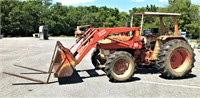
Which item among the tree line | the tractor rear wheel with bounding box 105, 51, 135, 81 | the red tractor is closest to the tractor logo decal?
the red tractor

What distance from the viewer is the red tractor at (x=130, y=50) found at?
9.39 metres

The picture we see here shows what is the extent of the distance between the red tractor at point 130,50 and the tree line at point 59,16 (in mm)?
42331

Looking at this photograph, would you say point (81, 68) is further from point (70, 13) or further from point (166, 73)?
point (70, 13)

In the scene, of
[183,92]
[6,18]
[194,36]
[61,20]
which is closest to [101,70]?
[183,92]

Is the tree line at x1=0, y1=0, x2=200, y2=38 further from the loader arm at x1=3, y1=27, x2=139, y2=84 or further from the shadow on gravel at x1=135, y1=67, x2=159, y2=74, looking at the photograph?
the loader arm at x1=3, y1=27, x2=139, y2=84

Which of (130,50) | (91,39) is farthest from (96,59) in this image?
(91,39)

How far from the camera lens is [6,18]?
61188 millimetres

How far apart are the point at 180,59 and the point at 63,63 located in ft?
13.5

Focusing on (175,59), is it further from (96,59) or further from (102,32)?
(96,59)

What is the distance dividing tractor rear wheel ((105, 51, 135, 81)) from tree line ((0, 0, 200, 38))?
43.7 metres

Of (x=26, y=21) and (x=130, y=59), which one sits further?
(x=26, y=21)

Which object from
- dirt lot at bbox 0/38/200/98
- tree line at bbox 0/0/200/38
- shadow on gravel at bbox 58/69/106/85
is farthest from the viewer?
tree line at bbox 0/0/200/38

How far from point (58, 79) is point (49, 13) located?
67.3 metres

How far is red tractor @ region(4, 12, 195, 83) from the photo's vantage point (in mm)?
9391
